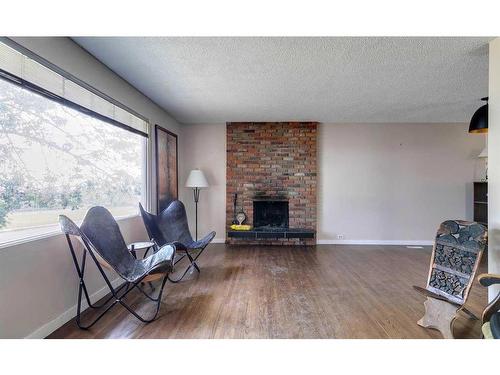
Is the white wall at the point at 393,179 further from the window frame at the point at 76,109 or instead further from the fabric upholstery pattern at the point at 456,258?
the window frame at the point at 76,109

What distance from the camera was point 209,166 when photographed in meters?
5.24

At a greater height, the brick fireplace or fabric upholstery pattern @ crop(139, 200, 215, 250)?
the brick fireplace

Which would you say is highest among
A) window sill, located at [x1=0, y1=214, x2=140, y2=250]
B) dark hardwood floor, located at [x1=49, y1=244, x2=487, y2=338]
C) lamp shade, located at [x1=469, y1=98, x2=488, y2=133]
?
lamp shade, located at [x1=469, y1=98, x2=488, y2=133]

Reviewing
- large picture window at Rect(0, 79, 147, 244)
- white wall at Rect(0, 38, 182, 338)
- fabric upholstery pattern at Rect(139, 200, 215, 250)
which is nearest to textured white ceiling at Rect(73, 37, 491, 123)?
white wall at Rect(0, 38, 182, 338)

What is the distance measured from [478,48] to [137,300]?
404cm

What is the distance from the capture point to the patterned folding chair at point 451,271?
6.10ft

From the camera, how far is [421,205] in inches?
201

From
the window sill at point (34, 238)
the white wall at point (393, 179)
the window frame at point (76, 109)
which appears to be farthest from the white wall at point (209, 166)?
the window sill at point (34, 238)

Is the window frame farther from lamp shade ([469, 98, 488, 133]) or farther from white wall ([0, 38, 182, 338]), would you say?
lamp shade ([469, 98, 488, 133])

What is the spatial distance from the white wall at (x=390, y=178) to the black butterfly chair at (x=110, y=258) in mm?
2748

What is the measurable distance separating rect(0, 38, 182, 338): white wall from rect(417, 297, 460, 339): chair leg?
2984 mm

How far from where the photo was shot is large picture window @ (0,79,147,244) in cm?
167
